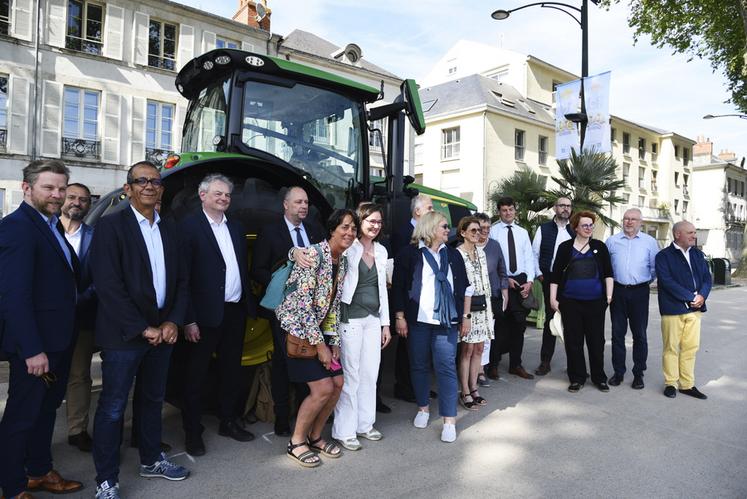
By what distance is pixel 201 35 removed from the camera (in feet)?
58.6

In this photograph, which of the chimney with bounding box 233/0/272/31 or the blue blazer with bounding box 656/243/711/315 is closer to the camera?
the blue blazer with bounding box 656/243/711/315

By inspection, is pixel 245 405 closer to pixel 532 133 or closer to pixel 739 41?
pixel 739 41

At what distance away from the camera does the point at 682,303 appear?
4.95 m

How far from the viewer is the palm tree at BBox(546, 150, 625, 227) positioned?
1041 cm

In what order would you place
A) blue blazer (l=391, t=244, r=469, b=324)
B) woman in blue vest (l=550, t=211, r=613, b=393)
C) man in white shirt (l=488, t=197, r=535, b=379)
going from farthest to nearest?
man in white shirt (l=488, t=197, r=535, b=379) → woman in blue vest (l=550, t=211, r=613, b=393) → blue blazer (l=391, t=244, r=469, b=324)

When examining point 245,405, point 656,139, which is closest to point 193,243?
point 245,405

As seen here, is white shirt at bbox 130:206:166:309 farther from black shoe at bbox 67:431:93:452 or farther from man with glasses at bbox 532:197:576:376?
man with glasses at bbox 532:197:576:376

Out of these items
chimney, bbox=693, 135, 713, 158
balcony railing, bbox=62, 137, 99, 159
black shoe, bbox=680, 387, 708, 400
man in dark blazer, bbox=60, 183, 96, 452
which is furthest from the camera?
chimney, bbox=693, 135, 713, 158

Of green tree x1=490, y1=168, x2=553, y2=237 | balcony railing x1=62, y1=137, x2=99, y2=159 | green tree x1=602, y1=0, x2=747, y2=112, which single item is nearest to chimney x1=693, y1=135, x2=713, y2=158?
green tree x1=602, y1=0, x2=747, y2=112

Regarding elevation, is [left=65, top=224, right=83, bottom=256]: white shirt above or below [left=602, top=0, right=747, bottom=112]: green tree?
below

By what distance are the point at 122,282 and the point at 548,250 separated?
4585mm

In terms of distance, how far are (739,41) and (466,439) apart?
19518 millimetres

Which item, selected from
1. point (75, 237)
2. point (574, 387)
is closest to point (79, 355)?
point (75, 237)

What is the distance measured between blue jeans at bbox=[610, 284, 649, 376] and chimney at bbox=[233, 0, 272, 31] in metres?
17.9
